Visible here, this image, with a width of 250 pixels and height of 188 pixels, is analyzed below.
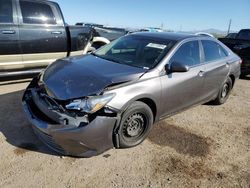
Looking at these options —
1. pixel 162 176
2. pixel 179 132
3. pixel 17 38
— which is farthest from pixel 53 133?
pixel 17 38

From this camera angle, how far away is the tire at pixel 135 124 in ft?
11.6

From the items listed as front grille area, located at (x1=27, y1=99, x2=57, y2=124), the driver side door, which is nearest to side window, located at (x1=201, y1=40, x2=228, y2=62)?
the driver side door

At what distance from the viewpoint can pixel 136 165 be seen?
342 centimetres

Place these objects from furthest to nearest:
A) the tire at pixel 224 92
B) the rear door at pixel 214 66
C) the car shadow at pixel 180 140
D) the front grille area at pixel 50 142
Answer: the tire at pixel 224 92
the rear door at pixel 214 66
the car shadow at pixel 180 140
the front grille area at pixel 50 142

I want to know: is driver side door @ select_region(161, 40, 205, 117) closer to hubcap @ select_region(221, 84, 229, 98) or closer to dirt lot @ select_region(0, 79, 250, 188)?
dirt lot @ select_region(0, 79, 250, 188)

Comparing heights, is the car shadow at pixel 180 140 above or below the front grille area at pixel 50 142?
below

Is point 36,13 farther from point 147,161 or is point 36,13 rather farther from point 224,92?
point 224,92

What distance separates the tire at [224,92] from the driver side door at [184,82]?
929 millimetres

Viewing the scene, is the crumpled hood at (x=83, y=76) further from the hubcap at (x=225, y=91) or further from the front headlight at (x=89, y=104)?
the hubcap at (x=225, y=91)

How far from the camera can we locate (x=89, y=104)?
315 cm

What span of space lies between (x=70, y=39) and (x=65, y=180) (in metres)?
4.47

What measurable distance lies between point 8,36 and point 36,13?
905mm

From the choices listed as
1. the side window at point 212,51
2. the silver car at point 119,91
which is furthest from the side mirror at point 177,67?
the side window at point 212,51

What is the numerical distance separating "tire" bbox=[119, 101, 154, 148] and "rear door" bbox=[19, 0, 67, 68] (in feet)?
11.7
